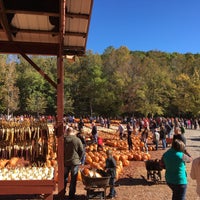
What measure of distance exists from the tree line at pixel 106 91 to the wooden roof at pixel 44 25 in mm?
41130

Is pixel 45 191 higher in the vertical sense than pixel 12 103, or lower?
lower

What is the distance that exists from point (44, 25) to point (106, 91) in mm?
48818

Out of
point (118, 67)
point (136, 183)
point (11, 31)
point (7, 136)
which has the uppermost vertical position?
point (118, 67)

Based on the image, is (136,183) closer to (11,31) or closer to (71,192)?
(71,192)

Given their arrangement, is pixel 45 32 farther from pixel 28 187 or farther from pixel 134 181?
Answer: pixel 134 181

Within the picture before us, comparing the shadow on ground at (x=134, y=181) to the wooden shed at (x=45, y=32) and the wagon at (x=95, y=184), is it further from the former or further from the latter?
the wooden shed at (x=45, y=32)

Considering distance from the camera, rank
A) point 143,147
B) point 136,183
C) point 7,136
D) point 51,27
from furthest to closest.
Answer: point 143,147, point 136,183, point 7,136, point 51,27

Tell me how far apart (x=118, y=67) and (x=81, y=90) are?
8.53 meters

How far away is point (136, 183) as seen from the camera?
414 inches


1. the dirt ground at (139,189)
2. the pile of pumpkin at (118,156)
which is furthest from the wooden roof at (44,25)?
the pile of pumpkin at (118,156)

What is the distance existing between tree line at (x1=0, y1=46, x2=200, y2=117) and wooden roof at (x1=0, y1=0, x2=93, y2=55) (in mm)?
41130

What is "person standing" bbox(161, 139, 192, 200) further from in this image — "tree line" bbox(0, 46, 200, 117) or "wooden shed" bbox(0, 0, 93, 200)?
"tree line" bbox(0, 46, 200, 117)

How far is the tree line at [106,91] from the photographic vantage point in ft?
160

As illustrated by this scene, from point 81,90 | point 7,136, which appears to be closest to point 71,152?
point 7,136
